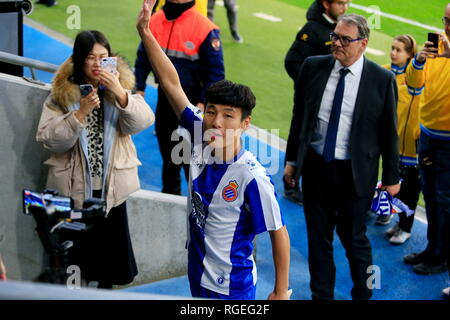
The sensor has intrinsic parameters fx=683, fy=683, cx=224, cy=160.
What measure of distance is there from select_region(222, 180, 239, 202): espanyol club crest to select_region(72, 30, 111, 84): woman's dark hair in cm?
148

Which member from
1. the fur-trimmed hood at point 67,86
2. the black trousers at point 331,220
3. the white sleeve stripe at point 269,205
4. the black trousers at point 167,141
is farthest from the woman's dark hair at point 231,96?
the black trousers at point 167,141

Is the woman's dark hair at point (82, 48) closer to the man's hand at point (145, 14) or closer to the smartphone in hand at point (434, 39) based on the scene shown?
the man's hand at point (145, 14)

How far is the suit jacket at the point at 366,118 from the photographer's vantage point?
187 inches

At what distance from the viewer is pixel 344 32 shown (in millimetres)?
4652

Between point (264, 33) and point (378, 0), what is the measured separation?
12.3 ft

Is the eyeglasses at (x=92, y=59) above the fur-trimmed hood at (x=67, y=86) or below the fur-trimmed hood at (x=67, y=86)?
above

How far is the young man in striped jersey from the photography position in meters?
3.29

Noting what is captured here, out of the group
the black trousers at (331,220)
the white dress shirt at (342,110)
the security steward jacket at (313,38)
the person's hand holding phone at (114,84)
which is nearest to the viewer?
the person's hand holding phone at (114,84)

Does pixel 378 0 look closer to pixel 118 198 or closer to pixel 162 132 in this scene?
pixel 162 132

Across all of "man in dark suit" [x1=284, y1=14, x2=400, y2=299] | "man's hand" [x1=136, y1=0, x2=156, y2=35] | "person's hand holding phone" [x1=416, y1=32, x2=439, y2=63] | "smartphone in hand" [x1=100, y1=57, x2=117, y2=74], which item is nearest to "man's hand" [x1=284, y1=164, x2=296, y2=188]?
"man in dark suit" [x1=284, y1=14, x2=400, y2=299]

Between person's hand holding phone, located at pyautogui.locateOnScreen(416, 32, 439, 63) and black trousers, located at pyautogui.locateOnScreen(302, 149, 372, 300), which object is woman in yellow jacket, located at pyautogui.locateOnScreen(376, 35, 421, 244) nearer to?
person's hand holding phone, located at pyautogui.locateOnScreen(416, 32, 439, 63)

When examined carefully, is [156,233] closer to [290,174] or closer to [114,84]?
[290,174]

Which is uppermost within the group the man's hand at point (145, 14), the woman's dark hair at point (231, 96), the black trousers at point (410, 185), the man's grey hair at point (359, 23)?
the man's hand at point (145, 14)

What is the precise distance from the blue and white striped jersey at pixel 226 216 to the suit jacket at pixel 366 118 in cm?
155
